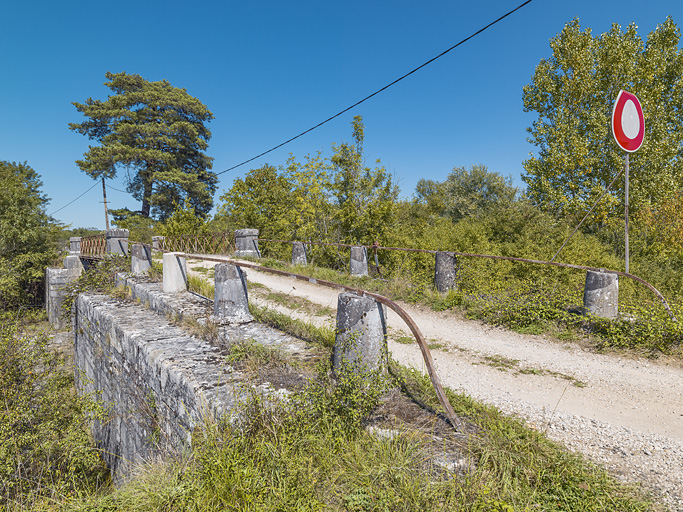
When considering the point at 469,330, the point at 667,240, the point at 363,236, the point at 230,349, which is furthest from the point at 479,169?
the point at 230,349

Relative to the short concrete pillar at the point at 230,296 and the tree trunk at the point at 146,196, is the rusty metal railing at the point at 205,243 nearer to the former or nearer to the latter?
the short concrete pillar at the point at 230,296

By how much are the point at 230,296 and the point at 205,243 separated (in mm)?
12011

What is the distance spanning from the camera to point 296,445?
2.36m

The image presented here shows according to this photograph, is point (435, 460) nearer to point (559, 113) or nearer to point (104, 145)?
point (559, 113)

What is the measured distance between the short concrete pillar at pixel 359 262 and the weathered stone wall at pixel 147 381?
5112 millimetres

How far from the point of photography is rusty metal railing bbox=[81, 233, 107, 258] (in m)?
14.6

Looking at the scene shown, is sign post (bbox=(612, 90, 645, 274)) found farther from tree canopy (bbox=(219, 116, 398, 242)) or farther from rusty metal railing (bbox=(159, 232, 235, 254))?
rusty metal railing (bbox=(159, 232, 235, 254))

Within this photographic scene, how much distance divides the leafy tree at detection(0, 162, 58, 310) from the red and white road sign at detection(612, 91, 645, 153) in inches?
806

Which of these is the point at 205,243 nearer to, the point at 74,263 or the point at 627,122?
the point at 74,263

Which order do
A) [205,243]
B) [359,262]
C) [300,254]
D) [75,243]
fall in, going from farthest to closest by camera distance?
[205,243] < [75,243] < [300,254] < [359,262]

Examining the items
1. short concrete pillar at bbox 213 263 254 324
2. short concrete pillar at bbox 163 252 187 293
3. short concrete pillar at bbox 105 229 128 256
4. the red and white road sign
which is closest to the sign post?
the red and white road sign

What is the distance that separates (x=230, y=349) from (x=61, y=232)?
21514 millimetres

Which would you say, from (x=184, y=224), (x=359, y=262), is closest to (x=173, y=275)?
(x=359, y=262)

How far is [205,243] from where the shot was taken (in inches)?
625
